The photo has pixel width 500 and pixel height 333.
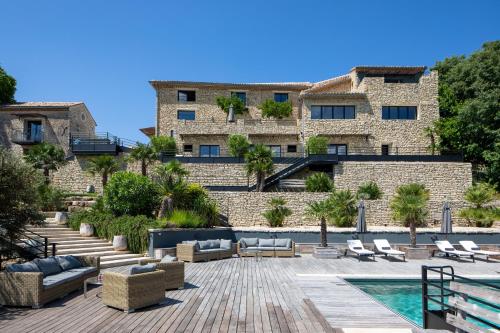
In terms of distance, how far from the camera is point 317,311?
6746 mm

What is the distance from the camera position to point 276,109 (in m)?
32.7

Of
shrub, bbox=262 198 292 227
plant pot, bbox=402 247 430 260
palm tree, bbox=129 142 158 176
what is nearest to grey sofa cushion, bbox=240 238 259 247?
plant pot, bbox=402 247 430 260

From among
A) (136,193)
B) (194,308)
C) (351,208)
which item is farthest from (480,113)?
(194,308)

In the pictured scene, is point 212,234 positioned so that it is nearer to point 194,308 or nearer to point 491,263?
point 194,308

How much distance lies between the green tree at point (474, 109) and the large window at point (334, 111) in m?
7.26

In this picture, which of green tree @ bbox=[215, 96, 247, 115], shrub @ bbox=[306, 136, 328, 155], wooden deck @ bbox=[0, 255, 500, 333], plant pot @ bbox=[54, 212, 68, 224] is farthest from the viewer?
green tree @ bbox=[215, 96, 247, 115]

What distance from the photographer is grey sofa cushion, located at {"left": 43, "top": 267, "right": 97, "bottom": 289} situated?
746cm

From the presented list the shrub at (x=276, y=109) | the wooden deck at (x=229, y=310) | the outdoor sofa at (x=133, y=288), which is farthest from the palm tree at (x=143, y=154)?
the outdoor sofa at (x=133, y=288)

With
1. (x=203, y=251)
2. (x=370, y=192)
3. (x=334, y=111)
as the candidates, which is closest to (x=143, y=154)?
(x=203, y=251)

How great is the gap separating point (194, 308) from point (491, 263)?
1276 centimetres

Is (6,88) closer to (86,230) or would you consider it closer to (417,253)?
(86,230)

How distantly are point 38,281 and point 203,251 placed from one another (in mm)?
6769

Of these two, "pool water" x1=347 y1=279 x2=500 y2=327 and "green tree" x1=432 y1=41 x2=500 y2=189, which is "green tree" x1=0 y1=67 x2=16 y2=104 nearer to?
"pool water" x1=347 y1=279 x2=500 y2=327

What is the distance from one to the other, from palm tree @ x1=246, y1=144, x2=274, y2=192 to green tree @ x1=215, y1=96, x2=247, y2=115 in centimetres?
972
